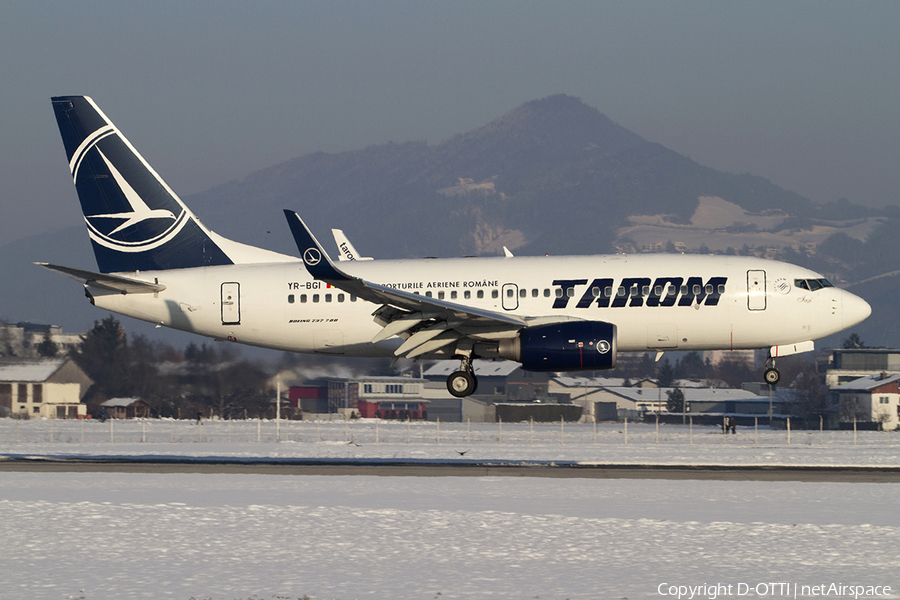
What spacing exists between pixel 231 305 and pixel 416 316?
6.98 metres

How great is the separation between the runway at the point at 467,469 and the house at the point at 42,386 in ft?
127

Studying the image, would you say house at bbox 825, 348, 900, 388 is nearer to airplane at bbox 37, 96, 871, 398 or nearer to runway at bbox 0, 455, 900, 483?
airplane at bbox 37, 96, 871, 398

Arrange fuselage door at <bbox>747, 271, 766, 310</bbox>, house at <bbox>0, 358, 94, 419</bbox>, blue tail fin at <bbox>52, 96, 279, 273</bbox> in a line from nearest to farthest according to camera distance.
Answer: fuselage door at <bbox>747, 271, 766, 310</bbox>
blue tail fin at <bbox>52, 96, 279, 273</bbox>
house at <bbox>0, 358, 94, 419</bbox>

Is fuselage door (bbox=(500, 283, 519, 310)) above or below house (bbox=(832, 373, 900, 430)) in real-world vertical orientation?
above

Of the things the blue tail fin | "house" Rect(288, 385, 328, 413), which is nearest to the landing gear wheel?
the blue tail fin

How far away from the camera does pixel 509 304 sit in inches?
1309

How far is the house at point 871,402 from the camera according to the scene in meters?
90.8

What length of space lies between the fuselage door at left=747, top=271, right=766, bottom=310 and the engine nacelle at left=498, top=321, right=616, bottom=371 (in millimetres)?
4671

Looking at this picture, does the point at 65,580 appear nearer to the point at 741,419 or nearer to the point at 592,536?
the point at 592,536

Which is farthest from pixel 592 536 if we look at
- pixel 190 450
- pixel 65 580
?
pixel 190 450

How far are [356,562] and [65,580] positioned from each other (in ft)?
15.8

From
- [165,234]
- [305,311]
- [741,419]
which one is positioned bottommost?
[741,419]

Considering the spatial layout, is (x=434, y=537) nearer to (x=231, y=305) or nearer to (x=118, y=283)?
(x=231, y=305)

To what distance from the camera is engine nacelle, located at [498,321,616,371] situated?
3159cm
